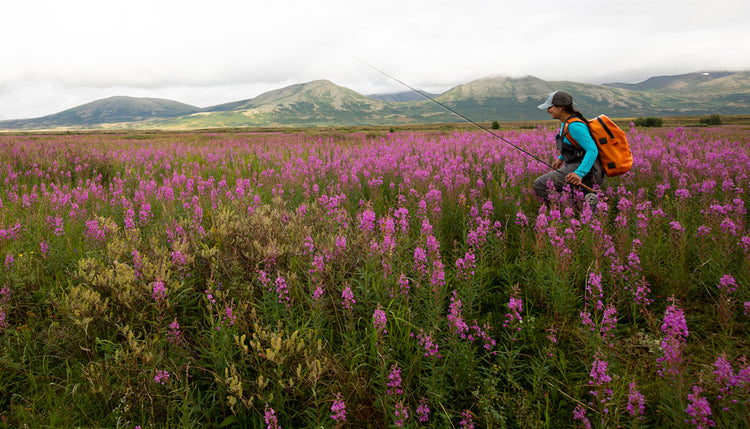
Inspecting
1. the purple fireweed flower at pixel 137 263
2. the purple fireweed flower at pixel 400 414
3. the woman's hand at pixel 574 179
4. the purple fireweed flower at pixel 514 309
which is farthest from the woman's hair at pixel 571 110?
the purple fireweed flower at pixel 137 263

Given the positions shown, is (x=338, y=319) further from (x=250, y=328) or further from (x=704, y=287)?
(x=704, y=287)

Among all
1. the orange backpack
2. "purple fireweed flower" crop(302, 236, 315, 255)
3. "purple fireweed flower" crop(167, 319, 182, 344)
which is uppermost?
the orange backpack

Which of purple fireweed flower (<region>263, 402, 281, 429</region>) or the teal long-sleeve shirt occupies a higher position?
the teal long-sleeve shirt

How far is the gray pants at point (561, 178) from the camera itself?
17.8 feet

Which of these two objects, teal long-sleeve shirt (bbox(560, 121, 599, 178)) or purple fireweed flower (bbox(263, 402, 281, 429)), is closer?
purple fireweed flower (bbox(263, 402, 281, 429))

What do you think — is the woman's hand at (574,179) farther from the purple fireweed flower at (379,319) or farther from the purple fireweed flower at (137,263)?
the purple fireweed flower at (137,263)

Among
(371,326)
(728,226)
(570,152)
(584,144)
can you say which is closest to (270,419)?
(371,326)

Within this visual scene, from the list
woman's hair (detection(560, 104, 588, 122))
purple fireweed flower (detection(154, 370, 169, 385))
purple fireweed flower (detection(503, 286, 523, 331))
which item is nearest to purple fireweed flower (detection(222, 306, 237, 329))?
purple fireweed flower (detection(154, 370, 169, 385))

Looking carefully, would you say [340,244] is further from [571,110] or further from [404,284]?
[571,110]

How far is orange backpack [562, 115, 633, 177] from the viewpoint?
5266 mm

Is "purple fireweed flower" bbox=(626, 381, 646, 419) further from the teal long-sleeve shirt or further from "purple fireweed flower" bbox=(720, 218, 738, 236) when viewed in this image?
the teal long-sleeve shirt

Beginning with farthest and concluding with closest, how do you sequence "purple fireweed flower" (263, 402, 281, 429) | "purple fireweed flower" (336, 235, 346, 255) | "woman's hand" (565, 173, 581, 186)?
1. "woman's hand" (565, 173, 581, 186)
2. "purple fireweed flower" (336, 235, 346, 255)
3. "purple fireweed flower" (263, 402, 281, 429)

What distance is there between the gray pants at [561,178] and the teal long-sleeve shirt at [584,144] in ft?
0.79

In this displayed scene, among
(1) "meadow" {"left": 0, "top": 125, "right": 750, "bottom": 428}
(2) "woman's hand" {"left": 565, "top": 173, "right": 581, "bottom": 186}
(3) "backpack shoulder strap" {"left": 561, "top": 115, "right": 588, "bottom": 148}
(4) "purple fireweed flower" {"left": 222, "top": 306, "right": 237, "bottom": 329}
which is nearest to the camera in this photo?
(1) "meadow" {"left": 0, "top": 125, "right": 750, "bottom": 428}
